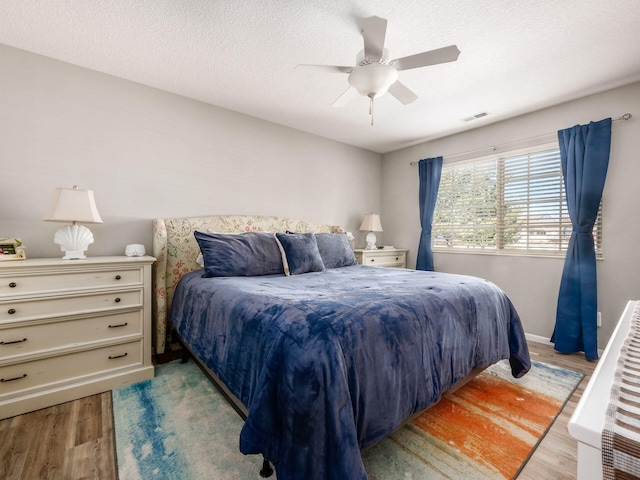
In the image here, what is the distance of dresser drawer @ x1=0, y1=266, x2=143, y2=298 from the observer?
1752 mm

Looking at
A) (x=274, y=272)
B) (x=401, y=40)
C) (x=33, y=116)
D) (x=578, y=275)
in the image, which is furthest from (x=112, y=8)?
(x=578, y=275)

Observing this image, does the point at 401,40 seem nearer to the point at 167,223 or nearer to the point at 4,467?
the point at 167,223

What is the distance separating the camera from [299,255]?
2678 millimetres

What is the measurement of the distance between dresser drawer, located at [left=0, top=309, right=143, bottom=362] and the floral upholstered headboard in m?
0.34

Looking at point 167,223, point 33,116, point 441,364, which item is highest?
point 33,116

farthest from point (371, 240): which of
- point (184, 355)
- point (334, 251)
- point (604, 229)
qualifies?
point (184, 355)

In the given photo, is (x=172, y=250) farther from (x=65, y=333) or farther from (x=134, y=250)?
(x=65, y=333)

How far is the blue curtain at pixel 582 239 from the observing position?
2662mm

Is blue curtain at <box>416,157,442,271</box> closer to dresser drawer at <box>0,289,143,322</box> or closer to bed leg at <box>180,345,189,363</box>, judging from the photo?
bed leg at <box>180,345,189,363</box>

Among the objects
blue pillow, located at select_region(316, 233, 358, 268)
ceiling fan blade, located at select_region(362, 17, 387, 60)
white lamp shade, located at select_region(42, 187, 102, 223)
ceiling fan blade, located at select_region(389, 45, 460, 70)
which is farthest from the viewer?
blue pillow, located at select_region(316, 233, 358, 268)

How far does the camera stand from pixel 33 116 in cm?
222

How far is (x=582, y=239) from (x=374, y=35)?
266 centimetres

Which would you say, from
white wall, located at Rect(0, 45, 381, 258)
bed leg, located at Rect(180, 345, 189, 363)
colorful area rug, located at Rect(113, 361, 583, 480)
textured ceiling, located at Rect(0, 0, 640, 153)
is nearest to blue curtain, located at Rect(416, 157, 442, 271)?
textured ceiling, located at Rect(0, 0, 640, 153)

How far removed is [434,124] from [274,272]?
266cm
